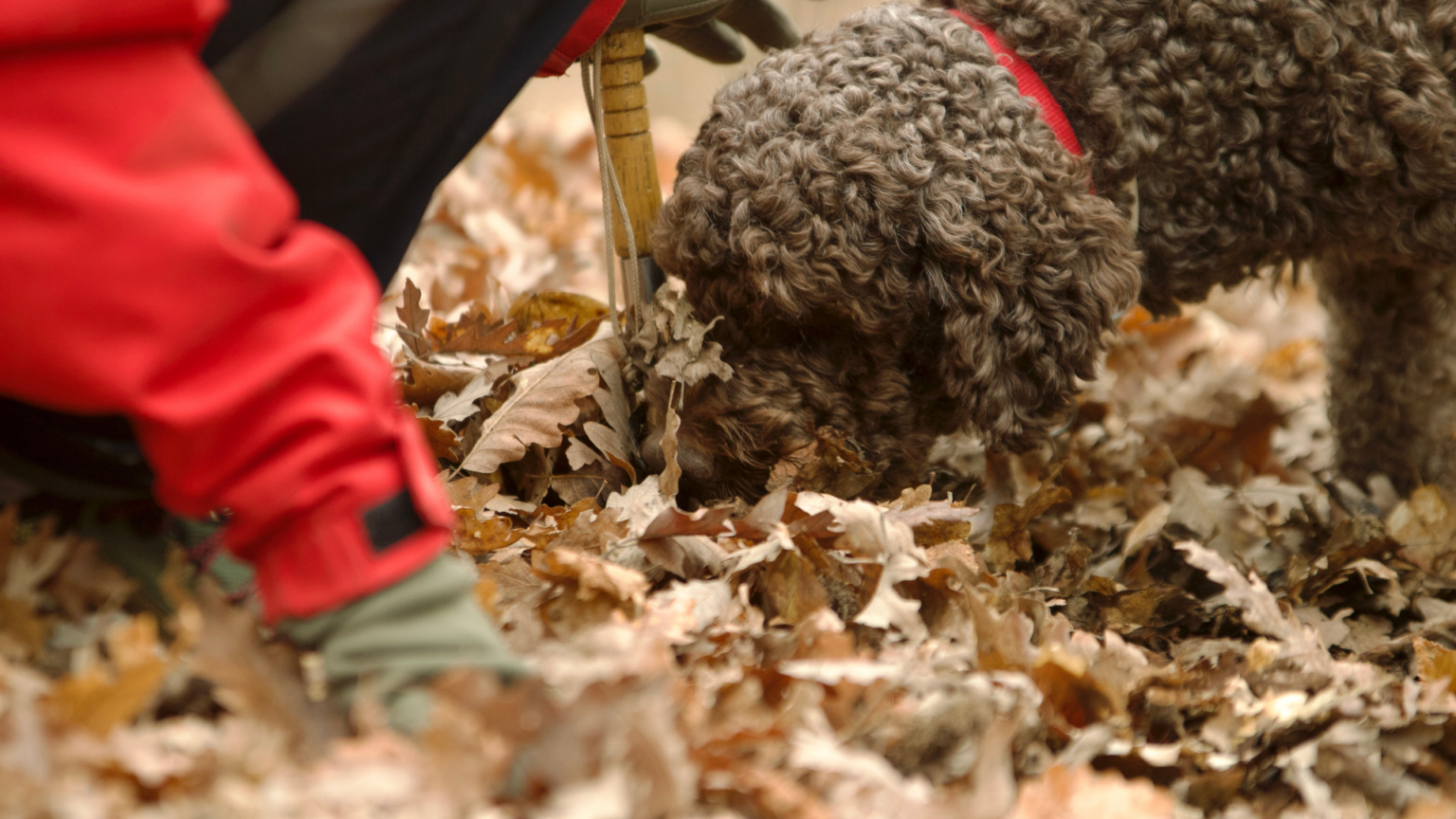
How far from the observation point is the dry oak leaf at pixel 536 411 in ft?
7.93

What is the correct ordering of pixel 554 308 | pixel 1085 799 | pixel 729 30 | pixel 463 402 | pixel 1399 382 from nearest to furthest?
pixel 1085 799
pixel 463 402
pixel 729 30
pixel 554 308
pixel 1399 382

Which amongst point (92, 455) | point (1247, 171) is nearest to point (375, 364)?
point (92, 455)

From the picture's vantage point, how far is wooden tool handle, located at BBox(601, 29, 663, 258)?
250 centimetres

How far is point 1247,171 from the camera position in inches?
104

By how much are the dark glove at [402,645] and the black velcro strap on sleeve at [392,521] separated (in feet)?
0.16

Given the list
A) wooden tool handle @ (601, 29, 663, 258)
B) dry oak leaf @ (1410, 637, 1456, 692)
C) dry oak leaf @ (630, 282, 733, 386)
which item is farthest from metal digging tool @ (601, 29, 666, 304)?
dry oak leaf @ (1410, 637, 1456, 692)

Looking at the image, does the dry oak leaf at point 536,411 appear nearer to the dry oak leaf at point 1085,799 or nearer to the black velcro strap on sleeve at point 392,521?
the black velcro strap on sleeve at point 392,521

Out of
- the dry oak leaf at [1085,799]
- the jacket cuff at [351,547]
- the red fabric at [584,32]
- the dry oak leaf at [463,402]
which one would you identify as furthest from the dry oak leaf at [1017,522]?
the jacket cuff at [351,547]

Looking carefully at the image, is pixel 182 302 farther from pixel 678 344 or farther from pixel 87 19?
pixel 678 344

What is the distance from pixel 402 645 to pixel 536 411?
4.21 feet

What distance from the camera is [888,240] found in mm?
2305

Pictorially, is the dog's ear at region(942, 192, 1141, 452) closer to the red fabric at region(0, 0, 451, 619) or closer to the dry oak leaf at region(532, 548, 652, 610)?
the dry oak leaf at region(532, 548, 652, 610)

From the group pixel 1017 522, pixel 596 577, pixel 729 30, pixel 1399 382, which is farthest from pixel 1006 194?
pixel 1399 382

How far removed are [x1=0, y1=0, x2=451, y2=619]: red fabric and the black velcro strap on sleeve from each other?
0.04 ft
